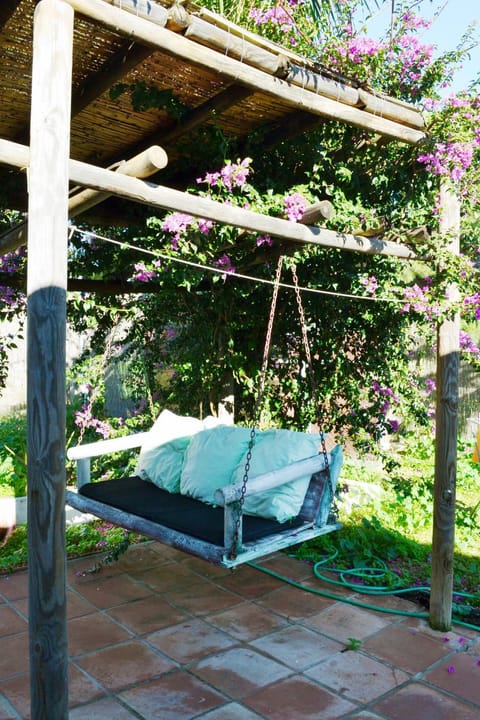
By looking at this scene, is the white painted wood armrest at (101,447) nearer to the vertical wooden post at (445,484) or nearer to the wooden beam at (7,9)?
the vertical wooden post at (445,484)

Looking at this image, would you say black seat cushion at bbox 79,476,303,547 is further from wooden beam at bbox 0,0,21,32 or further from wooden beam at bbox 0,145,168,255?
wooden beam at bbox 0,0,21,32

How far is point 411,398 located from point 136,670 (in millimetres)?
3371

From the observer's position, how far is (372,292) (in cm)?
439

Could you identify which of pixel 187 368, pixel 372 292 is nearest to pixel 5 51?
pixel 372 292

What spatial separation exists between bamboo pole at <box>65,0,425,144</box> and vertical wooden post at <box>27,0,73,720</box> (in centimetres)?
21

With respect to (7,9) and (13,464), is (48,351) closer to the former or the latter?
(7,9)

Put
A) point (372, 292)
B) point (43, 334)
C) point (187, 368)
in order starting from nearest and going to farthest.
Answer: point (43, 334) → point (372, 292) → point (187, 368)

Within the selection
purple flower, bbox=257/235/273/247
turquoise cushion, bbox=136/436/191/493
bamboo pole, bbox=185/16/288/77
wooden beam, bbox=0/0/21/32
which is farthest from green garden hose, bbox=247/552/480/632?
wooden beam, bbox=0/0/21/32

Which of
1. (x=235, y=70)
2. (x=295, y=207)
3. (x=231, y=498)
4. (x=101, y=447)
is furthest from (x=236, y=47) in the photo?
(x=101, y=447)

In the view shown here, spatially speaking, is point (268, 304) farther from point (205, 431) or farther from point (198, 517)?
point (198, 517)

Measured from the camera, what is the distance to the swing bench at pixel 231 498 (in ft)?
9.38

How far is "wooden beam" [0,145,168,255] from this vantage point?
94.3 inches

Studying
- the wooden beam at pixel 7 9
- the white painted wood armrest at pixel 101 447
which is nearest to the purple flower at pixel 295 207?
the wooden beam at pixel 7 9

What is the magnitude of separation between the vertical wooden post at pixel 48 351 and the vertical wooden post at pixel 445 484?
2.03 metres
